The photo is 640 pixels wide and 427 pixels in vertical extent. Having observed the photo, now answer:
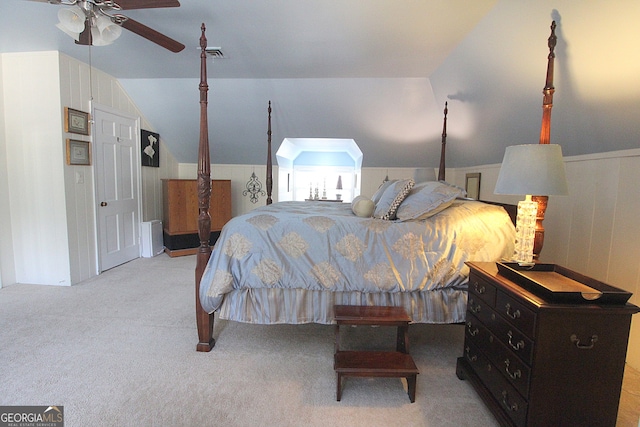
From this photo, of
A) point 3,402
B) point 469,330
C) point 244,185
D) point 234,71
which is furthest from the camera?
point 244,185

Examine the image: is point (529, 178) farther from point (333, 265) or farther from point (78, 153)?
point (78, 153)

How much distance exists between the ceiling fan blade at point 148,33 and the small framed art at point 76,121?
1683 millimetres

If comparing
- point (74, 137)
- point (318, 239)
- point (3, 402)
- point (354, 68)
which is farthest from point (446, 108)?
point (3, 402)

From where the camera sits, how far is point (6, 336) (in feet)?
7.31

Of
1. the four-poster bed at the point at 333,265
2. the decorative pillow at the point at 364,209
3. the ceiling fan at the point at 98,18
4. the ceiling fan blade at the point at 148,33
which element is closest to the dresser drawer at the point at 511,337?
the four-poster bed at the point at 333,265

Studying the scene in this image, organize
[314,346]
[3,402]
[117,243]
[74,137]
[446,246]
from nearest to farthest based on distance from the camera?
[3,402]
[446,246]
[314,346]
[74,137]
[117,243]

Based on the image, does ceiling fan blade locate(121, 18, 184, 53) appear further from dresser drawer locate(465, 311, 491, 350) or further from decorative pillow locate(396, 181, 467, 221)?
dresser drawer locate(465, 311, 491, 350)

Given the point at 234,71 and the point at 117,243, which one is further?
the point at 117,243

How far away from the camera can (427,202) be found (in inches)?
84.4

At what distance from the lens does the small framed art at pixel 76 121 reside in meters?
3.15

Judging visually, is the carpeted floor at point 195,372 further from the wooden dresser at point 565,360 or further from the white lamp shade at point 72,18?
the white lamp shade at point 72,18

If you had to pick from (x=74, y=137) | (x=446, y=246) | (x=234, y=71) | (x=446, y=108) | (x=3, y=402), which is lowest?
(x=3, y=402)

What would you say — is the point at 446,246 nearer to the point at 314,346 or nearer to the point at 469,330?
the point at 469,330

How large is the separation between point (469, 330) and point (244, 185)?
14.8 ft
